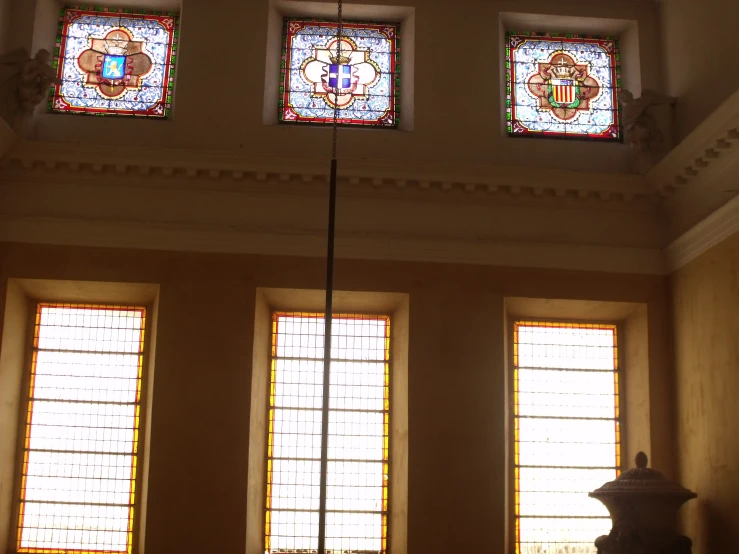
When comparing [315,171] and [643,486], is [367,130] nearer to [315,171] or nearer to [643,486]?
[315,171]

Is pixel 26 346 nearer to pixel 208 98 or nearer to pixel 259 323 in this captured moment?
pixel 259 323

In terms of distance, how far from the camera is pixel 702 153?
30.5 ft

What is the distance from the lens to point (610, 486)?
28.7 ft

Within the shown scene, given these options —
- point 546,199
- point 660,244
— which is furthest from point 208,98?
point 660,244

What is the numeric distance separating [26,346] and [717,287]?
6.35 metres

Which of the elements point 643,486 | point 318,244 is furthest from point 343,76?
point 643,486

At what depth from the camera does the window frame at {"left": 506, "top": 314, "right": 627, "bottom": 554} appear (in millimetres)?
10070

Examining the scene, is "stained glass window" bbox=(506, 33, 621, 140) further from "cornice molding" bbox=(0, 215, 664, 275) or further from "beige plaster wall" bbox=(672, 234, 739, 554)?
"beige plaster wall" bbox=(672, 234, 739, 554)

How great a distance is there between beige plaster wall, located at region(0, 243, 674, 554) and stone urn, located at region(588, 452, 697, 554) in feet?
4.07

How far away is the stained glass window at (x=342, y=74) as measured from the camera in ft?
35.7

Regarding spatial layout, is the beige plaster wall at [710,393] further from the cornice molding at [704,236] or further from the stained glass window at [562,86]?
the stained glass window at [562,86]

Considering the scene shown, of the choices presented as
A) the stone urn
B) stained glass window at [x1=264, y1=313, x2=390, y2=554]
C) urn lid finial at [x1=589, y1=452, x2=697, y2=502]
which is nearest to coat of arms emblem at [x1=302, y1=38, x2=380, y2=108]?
stained glass window at [x1=264, y1=313, x2=390, y2=554]

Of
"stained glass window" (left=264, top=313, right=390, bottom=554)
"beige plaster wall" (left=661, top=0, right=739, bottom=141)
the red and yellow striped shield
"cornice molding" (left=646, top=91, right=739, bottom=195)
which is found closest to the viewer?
"cornice molding" (left=646, top=91, right=739, bottom=195)

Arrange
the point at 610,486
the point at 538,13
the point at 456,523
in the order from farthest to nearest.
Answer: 1. the point at 538,13
2. the point at 456,523
3. the point at 610,486
